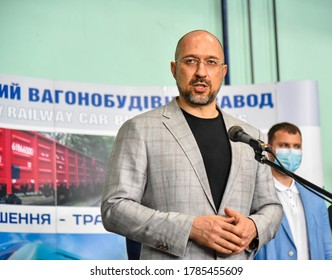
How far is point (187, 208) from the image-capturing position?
8.61 feet

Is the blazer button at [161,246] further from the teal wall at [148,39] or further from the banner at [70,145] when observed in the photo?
the teal wall at [148,39]

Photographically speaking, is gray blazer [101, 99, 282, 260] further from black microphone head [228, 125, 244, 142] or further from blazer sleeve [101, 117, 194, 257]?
black microphone head [228, 125, 244, 142]

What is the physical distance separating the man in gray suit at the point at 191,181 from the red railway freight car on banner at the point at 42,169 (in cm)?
190

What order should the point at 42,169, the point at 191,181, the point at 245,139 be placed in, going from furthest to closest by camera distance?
the point at 42,169 < the point at 191,181 < the point at 245,139

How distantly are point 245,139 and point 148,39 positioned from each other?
320 centimetres

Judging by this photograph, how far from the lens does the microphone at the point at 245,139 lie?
8.02 feet

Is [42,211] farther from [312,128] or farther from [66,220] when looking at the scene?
[312,128]

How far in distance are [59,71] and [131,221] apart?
9.52 feet

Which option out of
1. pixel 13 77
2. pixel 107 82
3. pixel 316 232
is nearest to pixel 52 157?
pixel 13 77

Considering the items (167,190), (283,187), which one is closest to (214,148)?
(167,190)

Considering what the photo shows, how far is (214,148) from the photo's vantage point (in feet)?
8.93

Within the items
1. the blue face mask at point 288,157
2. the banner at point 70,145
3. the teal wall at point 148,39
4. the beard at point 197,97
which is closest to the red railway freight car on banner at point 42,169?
the banner at point 70,145

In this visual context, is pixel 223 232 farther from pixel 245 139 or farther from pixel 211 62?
pixel 211 62

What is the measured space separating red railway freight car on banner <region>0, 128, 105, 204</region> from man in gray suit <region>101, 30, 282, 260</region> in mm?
1896
